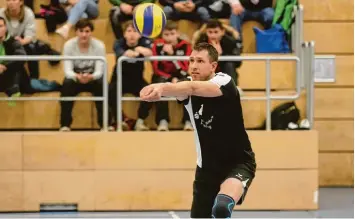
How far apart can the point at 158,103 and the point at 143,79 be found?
0.41 m

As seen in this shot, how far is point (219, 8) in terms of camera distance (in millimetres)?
12867

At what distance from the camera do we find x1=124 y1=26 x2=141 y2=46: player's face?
11664 mm

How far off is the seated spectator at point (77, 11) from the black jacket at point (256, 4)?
2.40 m

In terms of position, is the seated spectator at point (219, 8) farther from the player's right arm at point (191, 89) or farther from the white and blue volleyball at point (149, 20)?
the player's right arm at point (191, 89)

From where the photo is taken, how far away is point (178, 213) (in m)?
11.4

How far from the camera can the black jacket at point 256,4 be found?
1304cm

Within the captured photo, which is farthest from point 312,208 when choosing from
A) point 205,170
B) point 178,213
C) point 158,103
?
point 205,170

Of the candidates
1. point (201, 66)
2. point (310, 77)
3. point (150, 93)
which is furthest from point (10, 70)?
point (150, 93)

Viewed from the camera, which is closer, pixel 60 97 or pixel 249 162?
pixel 249 162

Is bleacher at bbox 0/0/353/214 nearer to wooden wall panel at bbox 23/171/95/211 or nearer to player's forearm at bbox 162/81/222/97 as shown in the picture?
wooden wall panel at bbox 23/171/95/211

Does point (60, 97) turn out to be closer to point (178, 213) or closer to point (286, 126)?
point (178, 213)

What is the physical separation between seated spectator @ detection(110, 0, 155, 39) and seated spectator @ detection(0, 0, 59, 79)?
118 centimetres

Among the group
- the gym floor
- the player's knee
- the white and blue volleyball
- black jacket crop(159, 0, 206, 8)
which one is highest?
black jacket crop(159, 0, 206, 8)

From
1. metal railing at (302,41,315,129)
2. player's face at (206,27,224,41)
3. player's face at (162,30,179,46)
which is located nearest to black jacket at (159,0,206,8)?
player's face at (162,30,179,46)
